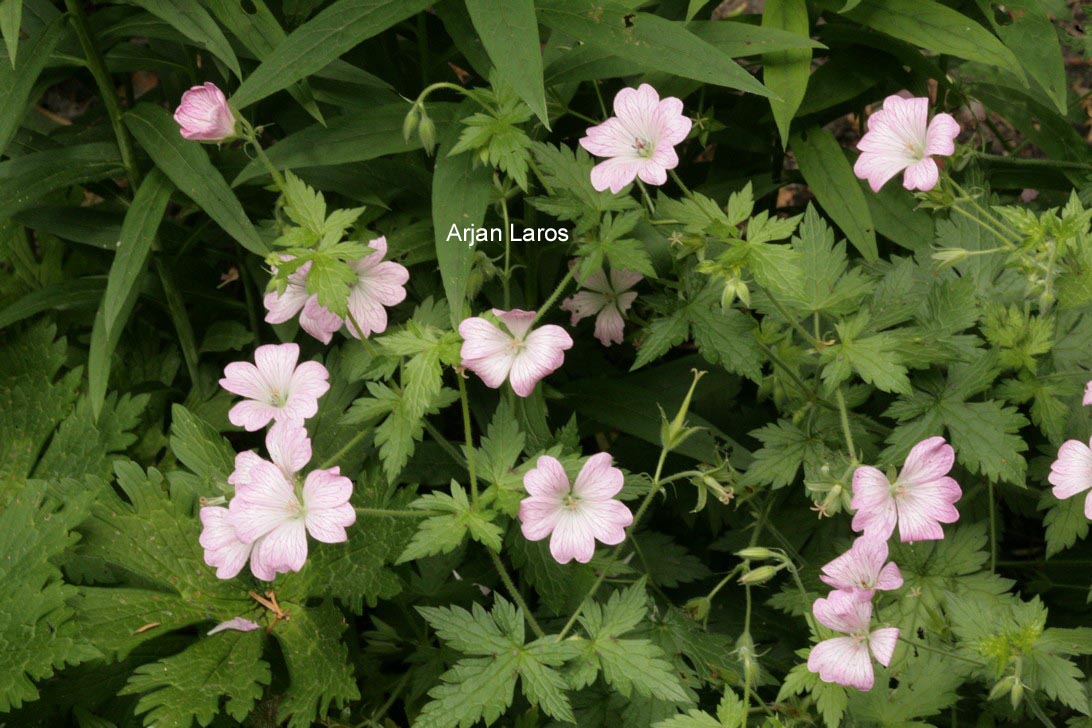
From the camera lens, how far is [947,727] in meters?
1.69

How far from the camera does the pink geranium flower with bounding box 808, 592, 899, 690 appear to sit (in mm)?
1250

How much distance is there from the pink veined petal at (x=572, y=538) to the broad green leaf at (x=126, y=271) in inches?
29.1

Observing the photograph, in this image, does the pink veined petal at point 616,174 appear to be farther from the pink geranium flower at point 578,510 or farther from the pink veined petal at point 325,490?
the pink veined petal at point 325,490

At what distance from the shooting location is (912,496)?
130cm

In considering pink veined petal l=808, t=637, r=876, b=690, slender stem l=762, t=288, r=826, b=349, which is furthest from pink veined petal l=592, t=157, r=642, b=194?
pink veined petal l=808, t=637, r=876, b=690

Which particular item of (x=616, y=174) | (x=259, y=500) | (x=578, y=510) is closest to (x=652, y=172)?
(x=616, y=174)

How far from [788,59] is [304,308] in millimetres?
870

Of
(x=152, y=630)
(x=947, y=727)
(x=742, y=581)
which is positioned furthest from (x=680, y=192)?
(x=152, y=630)

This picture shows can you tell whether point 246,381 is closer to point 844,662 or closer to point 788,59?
point 844,662

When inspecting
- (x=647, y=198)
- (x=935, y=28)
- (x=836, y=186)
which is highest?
(x=935, y=28)

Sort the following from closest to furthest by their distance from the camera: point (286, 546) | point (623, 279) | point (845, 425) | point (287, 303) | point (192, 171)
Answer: point (286, 546)
point (845, 425)
point (287, 303)
point (192, 171)
point (623, 279)

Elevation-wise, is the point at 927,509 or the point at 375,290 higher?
the point at 375,290

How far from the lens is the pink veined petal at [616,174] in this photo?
4.60ft

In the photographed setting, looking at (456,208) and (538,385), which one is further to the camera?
(538,385)
